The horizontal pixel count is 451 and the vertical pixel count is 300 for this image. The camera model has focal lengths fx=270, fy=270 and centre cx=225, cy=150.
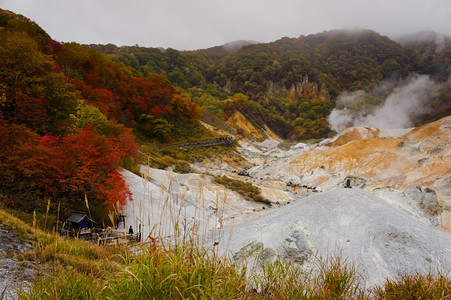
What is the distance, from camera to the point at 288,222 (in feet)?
24.6

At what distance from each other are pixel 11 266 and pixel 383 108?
4152 inches

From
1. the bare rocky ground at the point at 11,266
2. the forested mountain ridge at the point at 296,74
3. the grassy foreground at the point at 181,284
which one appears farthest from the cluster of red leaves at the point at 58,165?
the forested mountain ridge at the point at 296,74

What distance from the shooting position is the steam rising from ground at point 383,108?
274ft

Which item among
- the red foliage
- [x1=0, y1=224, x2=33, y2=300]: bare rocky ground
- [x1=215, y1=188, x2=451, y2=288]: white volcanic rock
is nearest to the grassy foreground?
[x1=0, y1=224, x2=33, y2=300]: bare rocky ground

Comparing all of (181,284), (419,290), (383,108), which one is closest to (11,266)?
(181,284)

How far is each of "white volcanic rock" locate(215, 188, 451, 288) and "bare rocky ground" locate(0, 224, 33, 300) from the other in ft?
12.5

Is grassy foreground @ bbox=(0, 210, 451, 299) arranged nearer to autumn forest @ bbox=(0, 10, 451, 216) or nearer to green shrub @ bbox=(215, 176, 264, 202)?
autumn forest @ bbox=(0, 10, 451, 216)

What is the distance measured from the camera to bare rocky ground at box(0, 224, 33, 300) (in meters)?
4.19

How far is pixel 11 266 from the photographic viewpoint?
192 inches

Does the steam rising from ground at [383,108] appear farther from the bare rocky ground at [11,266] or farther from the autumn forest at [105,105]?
the bare rocky ground at [11,266]

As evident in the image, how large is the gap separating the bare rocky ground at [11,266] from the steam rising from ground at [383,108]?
85.7m

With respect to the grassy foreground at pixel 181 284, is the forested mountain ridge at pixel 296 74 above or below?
above

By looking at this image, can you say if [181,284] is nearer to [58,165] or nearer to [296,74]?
[58,165]

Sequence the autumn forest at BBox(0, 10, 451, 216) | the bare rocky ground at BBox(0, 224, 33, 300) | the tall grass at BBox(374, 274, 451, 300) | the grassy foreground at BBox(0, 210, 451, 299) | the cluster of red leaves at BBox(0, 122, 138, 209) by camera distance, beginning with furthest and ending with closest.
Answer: the autumn forest at BBox(0, 10, 451, 216) < the cluster of red leaves at BBox(0, 122, 138, 209) < the bare rocky ground at BBox(0, 224, 33, 300) < the tall grass at BBox(374, 274, 451, 300) < the grassy foreground at BBox(0, 210, 451, 299)
